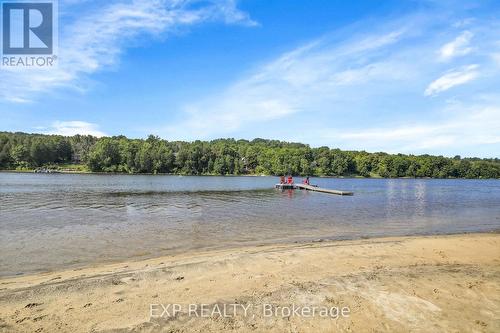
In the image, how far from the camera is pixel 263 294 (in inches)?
340

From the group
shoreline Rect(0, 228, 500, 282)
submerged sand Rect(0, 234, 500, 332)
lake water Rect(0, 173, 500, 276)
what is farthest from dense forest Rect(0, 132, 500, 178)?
submerged sand Rect(0, 234, 500, 332)

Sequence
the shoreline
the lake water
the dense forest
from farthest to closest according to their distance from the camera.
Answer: the dense forest, the lake water, the shoreline

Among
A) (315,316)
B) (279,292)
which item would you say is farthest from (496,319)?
(279,292)

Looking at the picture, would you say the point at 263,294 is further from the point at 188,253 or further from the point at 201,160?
the point at 201,160

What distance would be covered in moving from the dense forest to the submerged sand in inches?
5655

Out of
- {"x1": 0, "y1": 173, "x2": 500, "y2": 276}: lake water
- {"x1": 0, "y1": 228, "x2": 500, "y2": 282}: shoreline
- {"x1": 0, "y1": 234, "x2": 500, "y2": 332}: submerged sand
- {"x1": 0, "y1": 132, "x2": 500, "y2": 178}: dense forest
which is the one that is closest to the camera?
{"x1": 0, "y1": 234, "x2": 500, "y2": 332}: submerged sand

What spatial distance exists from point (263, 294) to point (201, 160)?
15038cm

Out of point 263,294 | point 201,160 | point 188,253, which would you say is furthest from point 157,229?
point 201,160

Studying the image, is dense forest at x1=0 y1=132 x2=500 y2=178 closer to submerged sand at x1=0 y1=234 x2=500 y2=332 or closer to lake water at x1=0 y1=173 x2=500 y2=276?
lake water at x1=0 y1=173 x2=500 y2=276

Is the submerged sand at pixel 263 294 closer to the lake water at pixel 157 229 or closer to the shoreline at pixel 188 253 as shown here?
the shoreline at pixel 188 253

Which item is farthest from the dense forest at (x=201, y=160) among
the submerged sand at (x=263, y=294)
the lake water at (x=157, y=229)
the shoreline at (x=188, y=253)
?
the submerged sand at (x=263, y=294)

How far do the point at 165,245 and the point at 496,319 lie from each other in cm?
1330

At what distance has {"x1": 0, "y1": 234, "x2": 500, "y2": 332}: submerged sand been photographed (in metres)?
7.02

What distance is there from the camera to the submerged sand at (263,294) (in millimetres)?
7020
